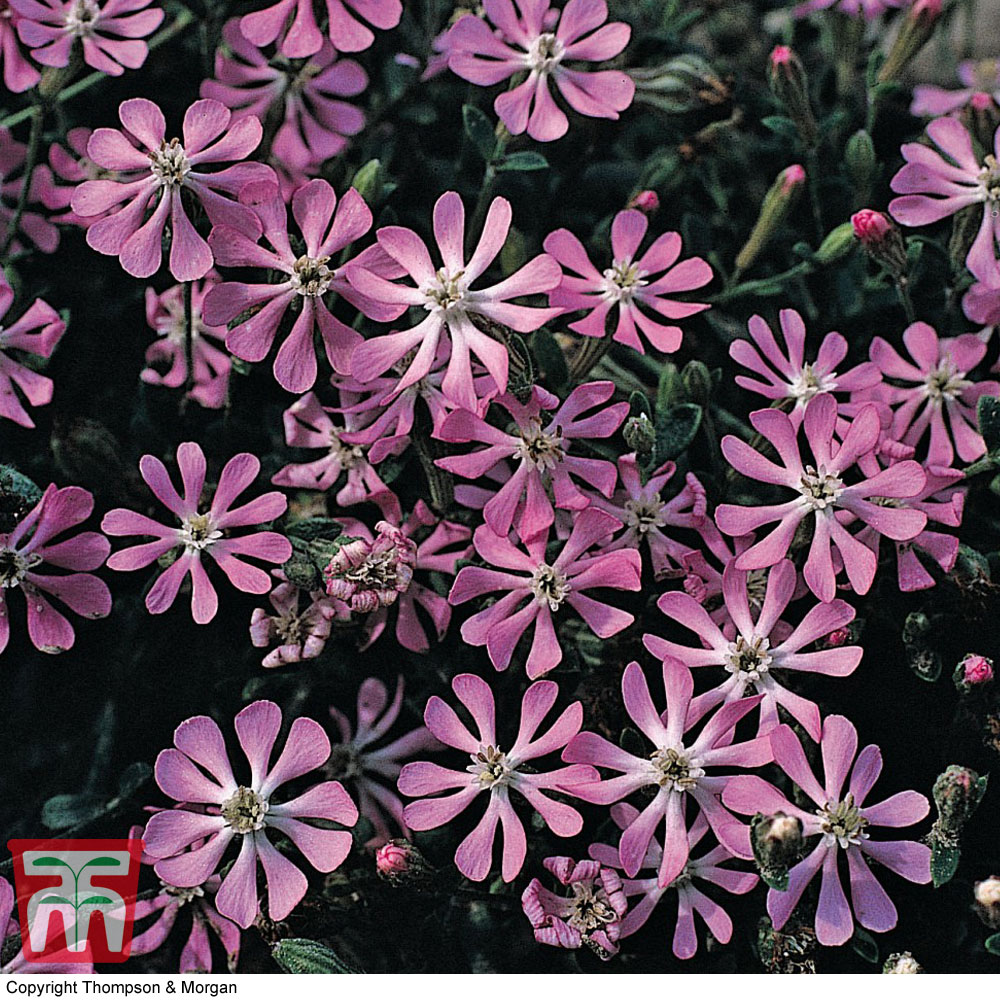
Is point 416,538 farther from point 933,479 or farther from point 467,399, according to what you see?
point 933,479

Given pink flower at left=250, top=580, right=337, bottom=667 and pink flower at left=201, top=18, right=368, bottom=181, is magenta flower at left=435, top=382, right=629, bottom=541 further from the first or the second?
pink flower at left=201, top=18, right=368, bottom=181

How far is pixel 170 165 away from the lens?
2.63 ft

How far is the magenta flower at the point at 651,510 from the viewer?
83 cm

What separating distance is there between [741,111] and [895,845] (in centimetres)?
71

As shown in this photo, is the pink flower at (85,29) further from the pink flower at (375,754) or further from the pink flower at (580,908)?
the pink flower at (580,908)

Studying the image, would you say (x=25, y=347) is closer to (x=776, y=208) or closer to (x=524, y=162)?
(x=524, y=162)

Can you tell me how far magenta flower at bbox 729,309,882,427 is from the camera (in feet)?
2.79

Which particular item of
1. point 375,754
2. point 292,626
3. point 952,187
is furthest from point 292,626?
point 952,187

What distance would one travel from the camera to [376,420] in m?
0.85

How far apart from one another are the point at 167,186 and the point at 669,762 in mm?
500

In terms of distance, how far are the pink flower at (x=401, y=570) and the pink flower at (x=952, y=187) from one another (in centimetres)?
42

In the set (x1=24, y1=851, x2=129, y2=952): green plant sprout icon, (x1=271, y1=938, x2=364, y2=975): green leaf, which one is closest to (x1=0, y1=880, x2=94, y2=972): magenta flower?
(x1=24, y1=851, x2=129, y2=952): green plant sprout icon

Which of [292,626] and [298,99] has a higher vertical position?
[298,99]

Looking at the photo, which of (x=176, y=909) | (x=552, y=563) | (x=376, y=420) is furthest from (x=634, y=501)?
(x=176, y=909)
